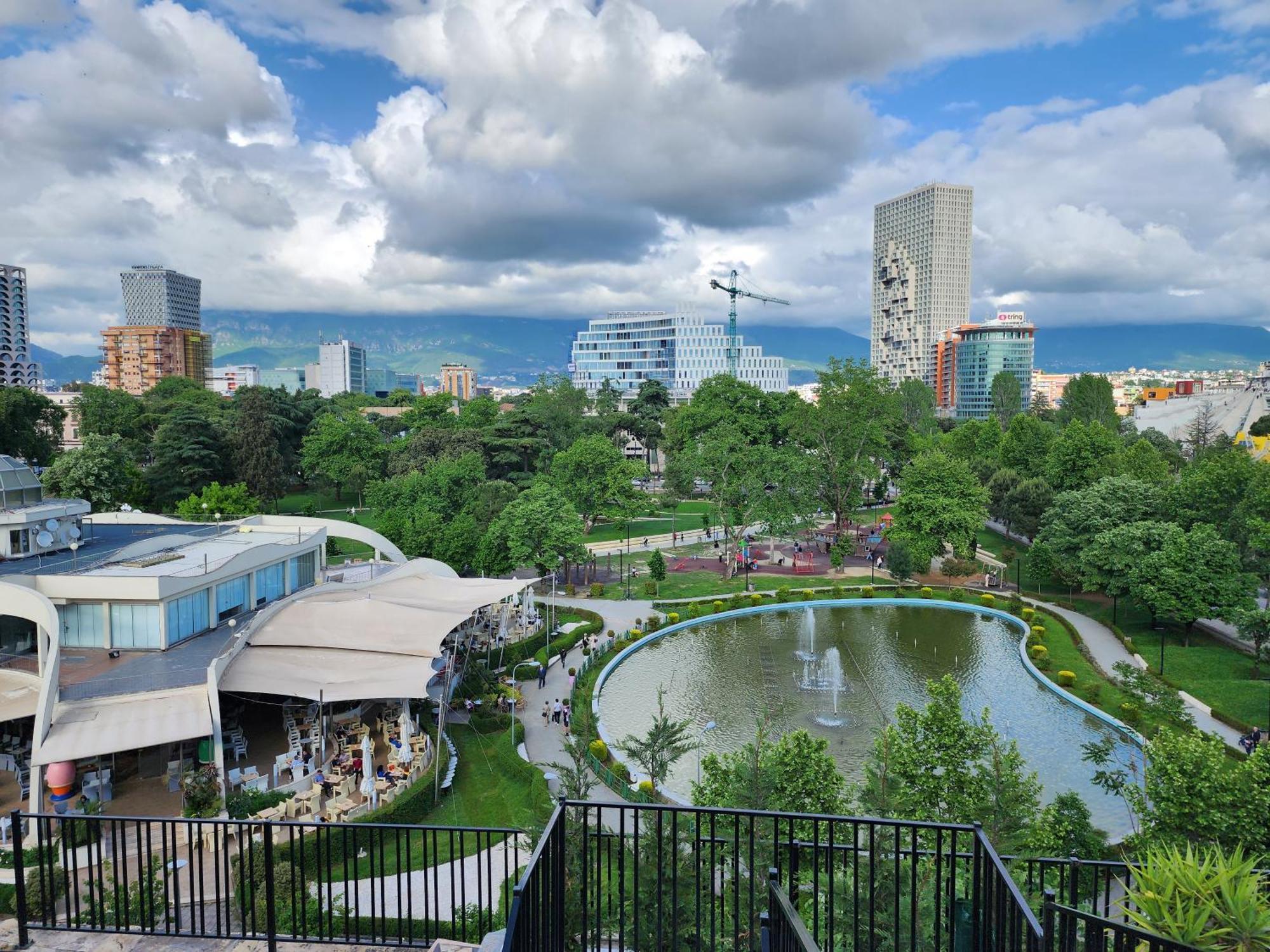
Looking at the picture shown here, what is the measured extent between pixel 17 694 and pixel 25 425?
37.0m

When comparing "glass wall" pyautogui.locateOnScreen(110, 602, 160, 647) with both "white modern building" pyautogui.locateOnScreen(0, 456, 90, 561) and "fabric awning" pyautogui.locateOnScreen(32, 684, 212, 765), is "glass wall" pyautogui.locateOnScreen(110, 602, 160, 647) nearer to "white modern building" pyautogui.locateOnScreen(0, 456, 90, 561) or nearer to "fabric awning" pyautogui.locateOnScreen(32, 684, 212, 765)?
"fabric awning" pyautogui.locateOnScreen(32, 684, 212, 765)

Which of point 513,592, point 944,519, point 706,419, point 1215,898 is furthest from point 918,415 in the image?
point 1215,898

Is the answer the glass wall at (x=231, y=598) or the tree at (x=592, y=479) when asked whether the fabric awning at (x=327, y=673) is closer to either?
the glass wall at (x=231, y=598)

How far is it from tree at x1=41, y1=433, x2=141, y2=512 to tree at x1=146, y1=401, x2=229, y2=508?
298 centimetres

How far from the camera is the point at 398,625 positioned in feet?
64.8

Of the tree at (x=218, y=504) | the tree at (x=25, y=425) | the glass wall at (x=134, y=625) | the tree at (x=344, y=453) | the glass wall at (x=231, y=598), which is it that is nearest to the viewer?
the glass wall at (x=134, y=625)

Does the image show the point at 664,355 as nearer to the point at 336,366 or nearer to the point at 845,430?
the point at 845,430

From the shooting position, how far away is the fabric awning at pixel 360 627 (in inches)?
741

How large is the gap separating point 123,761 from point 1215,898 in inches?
740

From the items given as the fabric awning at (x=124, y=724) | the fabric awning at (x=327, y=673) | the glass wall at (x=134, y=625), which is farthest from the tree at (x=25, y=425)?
the fabric awning at (x=124, y=724)

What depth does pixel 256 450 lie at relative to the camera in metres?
46.9

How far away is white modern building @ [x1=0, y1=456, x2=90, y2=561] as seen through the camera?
20.6 m

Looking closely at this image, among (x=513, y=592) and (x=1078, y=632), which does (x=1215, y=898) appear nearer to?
(x=513, y=592)

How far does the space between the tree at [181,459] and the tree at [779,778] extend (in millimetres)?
40698
